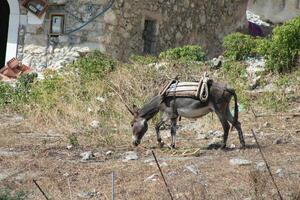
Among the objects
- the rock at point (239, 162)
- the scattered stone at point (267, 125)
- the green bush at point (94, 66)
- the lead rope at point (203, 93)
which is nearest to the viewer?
the rock at point (239, 162)

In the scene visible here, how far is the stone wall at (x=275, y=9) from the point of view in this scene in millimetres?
24250

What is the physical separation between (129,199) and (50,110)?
4.73 m

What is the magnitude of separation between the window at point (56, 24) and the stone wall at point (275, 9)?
11950mm

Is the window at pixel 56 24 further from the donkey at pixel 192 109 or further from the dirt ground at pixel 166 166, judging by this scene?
the donkey at pixel 192 109

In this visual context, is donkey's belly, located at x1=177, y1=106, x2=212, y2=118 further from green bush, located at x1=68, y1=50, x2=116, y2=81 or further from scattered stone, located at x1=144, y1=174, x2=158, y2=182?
green bush, located at x1=68, y1=50, x2=116, y2=81

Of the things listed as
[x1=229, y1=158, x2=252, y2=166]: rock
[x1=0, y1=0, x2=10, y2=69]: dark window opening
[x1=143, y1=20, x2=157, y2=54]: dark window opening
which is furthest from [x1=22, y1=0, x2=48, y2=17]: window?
[x1=229, y1=158, x2=252, y2=166]: rock

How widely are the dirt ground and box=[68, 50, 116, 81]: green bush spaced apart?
220 cm

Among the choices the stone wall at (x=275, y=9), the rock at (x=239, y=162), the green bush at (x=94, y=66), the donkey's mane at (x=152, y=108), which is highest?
the stone wall at (x=275, y=9)

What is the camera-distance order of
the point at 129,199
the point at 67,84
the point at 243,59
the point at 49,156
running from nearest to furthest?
the point at 129,199, the point at 49,156, the point at 67,84, the point at 243,59

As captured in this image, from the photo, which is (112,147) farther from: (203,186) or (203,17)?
(203,17)

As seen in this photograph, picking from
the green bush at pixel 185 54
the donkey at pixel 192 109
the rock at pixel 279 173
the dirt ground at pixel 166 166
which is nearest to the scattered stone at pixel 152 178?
the dirt ground at pixel 166 166

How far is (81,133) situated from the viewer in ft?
31.4

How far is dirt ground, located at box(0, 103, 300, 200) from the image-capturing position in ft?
20.4

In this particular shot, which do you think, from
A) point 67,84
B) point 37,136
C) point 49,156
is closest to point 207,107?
point 49,156
